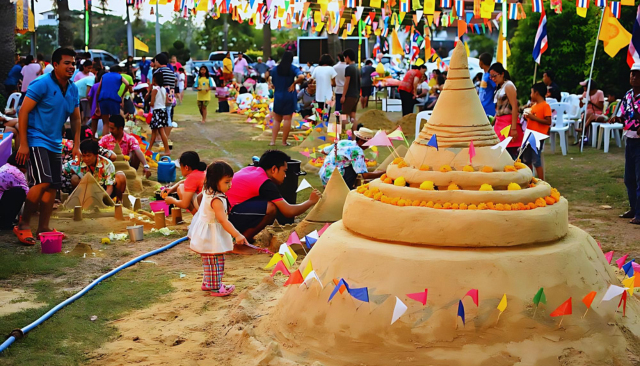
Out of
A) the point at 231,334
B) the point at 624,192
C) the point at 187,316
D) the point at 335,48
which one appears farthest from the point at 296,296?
the point at 335,48

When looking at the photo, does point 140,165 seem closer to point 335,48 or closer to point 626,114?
point 626,114

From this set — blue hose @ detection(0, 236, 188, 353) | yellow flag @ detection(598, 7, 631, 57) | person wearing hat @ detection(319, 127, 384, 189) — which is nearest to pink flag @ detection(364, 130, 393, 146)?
blue hose @ detection(0, 236, 188, 353)

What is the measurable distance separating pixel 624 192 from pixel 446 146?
20.3 ft

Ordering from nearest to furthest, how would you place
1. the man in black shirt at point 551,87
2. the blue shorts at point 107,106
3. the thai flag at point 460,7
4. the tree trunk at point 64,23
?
the blue shorts at point 107,106, the man in black shirt at point 551,87, the thai flag at point 460,7, the tree trunk at point 64,23

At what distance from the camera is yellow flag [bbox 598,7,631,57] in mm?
11164

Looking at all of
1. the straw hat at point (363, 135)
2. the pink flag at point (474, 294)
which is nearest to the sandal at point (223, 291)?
the pink flag at point (474, 294)

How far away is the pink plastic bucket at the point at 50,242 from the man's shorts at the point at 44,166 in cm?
54

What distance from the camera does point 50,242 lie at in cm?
666

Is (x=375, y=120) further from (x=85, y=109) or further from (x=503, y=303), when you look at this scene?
(x=503, y=303)

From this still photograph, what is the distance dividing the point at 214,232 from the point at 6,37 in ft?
40.8

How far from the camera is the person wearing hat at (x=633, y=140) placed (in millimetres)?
7828

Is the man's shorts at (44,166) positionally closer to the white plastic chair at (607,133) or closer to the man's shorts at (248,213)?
the man's shorts at (248,213)

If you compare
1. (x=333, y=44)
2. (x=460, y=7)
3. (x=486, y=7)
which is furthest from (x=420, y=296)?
(x=333, y=44)

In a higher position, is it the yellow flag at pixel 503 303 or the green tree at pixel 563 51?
the green tree at pixel 563 51
